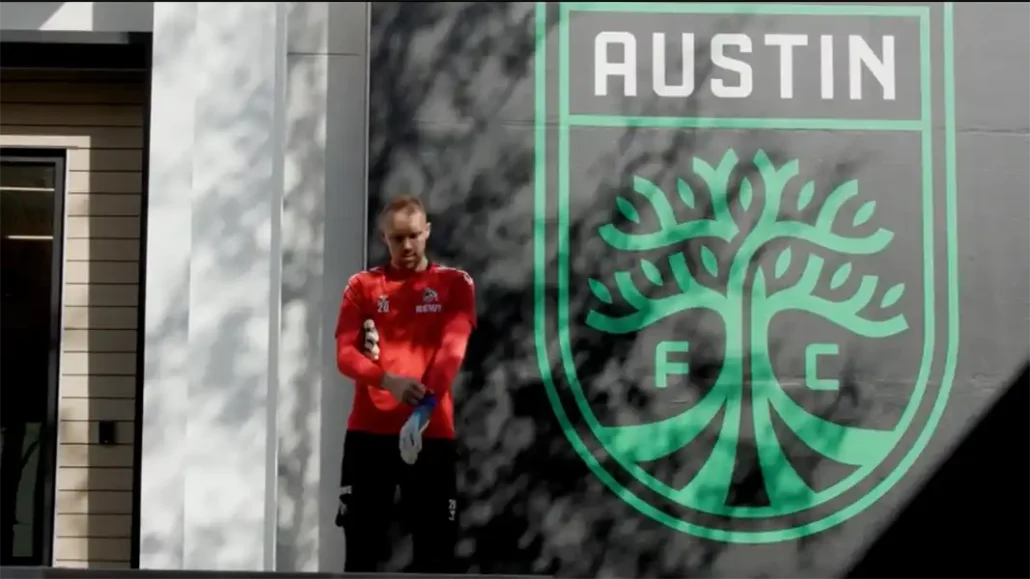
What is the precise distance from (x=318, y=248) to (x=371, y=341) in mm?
658

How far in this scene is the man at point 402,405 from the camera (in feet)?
27.8

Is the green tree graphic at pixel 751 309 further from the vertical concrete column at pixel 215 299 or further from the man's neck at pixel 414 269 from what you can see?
the vertical concrete column at pixel 215 299

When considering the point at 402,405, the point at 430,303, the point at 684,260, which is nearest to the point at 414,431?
the point at 402,405

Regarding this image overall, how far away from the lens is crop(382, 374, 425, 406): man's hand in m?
8.39

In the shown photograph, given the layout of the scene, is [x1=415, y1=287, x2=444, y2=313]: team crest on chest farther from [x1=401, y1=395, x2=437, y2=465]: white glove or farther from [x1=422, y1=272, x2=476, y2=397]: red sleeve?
[x1=401, y1=395, x2=437, y2=465]: white glove

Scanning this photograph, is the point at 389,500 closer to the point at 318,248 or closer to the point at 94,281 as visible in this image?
the point at 318,248

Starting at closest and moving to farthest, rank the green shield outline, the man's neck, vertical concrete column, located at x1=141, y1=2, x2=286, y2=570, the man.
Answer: vertical concrete column, located at x1=141, y1=2, x2=286, y2=570
the man
the man's neck
the green shield outline

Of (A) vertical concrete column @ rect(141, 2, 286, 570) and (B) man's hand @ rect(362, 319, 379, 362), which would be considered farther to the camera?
(B) man's hand @ rect(362, 319, 379, 362)

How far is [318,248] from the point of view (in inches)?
346

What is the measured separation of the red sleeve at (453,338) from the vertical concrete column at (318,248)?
52 cm

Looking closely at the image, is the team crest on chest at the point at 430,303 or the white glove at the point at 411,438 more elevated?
the team crest on chest at the point at 430,303

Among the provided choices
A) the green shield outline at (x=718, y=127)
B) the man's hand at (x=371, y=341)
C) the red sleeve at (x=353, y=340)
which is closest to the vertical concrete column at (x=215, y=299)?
the red sleeve at (x=353, y=340)

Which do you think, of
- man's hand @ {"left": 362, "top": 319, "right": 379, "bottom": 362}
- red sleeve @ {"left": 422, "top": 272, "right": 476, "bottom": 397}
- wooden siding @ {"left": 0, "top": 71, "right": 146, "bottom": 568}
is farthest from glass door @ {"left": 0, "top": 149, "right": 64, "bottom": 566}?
red sleeve @ {"left": 422, "top": 272, "right": 476, "bottom": 397}

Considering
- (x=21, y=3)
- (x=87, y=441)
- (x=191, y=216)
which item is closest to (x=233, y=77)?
(x=191, y=216)
